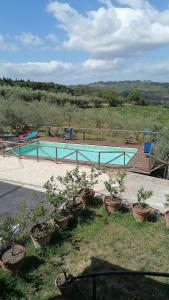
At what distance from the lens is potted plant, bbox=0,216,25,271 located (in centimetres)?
531

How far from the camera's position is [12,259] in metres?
5.40

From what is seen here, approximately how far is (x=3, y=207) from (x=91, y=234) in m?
2.98

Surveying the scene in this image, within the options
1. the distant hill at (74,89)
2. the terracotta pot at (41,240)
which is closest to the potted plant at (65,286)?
the terracotta pot at (41,240)

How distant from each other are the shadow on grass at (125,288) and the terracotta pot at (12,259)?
4.06ft

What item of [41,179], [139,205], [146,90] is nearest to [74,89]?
[41,179]

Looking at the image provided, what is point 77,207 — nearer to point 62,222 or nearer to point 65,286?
point 62,222

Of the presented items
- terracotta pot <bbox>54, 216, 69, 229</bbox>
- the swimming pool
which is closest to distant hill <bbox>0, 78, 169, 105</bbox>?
the swimming pool

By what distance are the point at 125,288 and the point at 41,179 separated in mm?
6301

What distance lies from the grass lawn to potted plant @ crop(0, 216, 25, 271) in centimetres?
20

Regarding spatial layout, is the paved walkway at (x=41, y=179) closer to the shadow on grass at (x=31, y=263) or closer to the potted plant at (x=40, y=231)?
the potted plant at (x=40, y=231)

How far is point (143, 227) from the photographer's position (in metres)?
7.15

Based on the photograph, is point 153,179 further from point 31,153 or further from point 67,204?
point 31,153

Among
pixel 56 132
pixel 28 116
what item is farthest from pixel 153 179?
pixel 28 116

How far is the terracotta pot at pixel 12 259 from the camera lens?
17.3 feet
